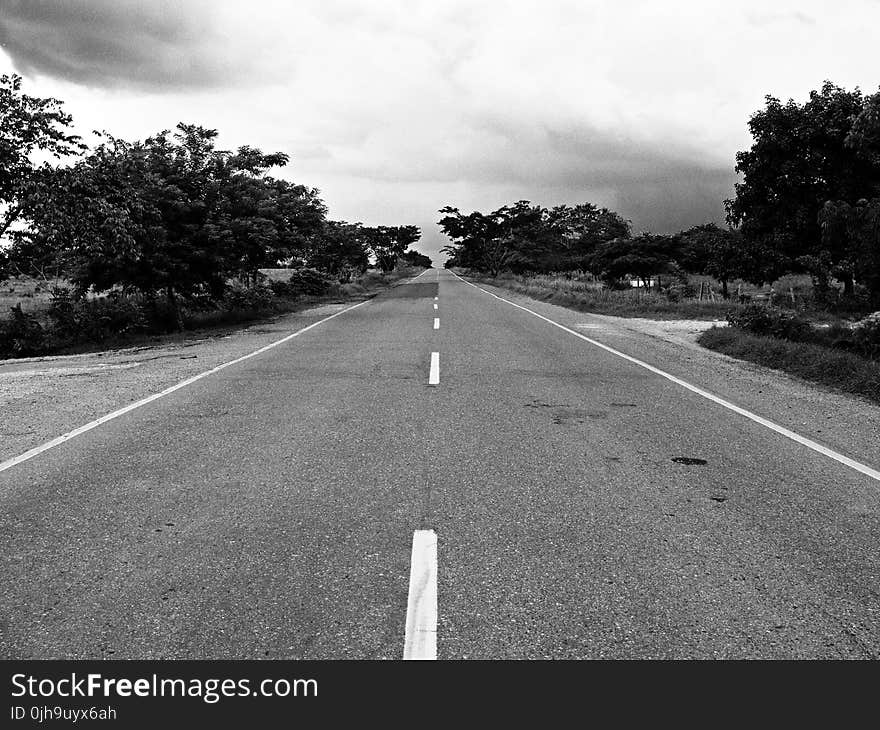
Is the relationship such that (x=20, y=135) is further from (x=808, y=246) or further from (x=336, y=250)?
(x=336, y=250)

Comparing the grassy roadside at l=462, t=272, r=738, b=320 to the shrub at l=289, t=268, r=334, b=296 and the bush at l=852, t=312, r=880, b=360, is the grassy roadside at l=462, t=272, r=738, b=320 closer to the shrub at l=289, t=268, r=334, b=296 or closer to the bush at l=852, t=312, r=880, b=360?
the bush at l=852, t=312, r=880, b=360

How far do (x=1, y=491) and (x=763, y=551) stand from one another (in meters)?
5.19

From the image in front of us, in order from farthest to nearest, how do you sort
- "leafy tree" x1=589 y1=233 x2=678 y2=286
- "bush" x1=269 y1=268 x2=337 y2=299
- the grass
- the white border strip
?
"leafy tree" x1=589 y1=233 x2=678 y2=286, "bush" x1=269 y1=268 x2=337 y2=299, the grass, the white border strip

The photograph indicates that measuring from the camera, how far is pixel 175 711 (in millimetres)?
2465

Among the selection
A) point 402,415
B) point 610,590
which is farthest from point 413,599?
point 402,415

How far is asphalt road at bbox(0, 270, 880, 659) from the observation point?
111 inches

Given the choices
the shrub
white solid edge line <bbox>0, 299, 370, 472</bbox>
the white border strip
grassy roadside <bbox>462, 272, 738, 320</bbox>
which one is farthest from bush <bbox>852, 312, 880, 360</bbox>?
the shrub

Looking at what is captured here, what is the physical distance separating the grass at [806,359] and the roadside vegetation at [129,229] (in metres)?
13.5

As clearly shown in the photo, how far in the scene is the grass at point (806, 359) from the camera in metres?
9.37

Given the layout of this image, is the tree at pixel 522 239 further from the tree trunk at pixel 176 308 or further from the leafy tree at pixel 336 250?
the tree trunk at pixel 176 308

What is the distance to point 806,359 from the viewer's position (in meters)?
11.1

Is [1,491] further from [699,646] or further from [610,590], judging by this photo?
[699,646]

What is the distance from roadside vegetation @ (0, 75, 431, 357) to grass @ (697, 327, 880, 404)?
1352 cm

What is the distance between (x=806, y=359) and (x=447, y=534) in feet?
31.9
